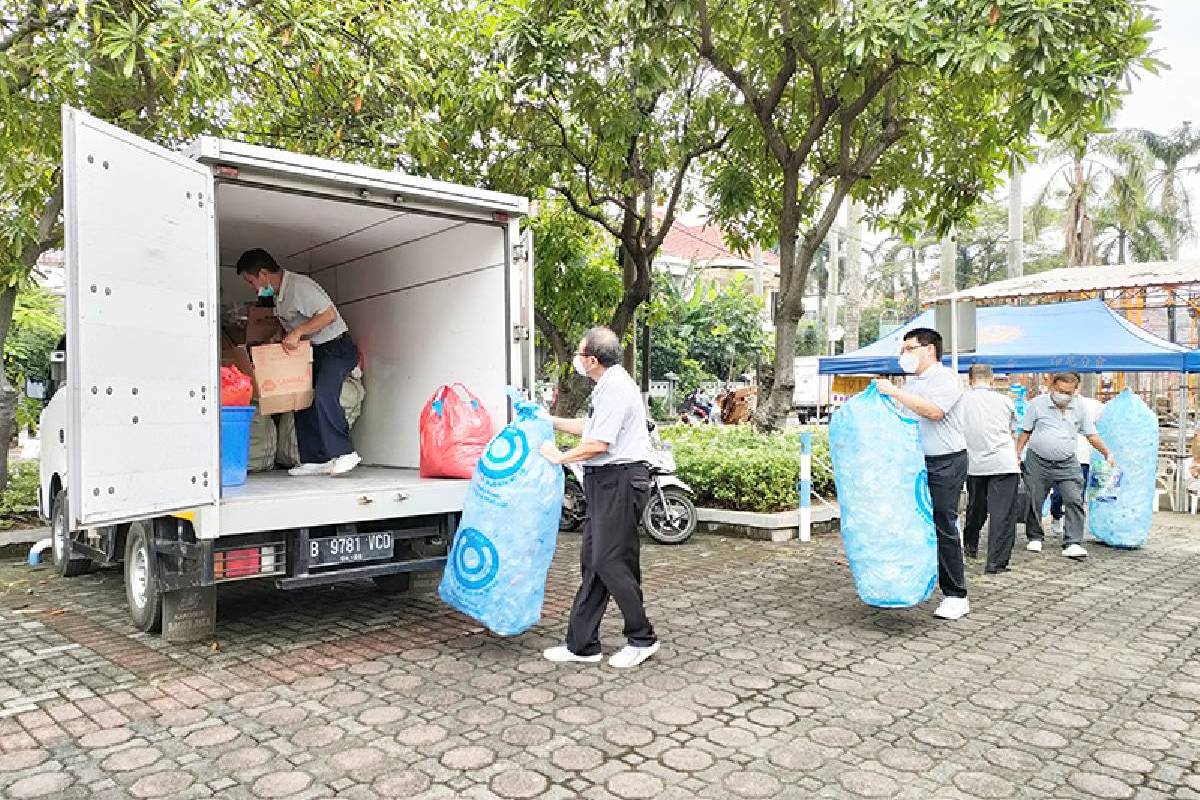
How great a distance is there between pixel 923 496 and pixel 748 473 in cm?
330

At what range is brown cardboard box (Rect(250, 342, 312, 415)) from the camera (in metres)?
5.96

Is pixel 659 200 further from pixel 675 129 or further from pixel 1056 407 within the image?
pixel 1056 407

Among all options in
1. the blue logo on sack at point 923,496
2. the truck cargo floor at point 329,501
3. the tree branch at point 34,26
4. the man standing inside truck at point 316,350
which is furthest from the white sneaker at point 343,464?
the tree branch at point 34,26

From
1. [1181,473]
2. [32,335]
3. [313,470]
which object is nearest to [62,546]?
[313,470]

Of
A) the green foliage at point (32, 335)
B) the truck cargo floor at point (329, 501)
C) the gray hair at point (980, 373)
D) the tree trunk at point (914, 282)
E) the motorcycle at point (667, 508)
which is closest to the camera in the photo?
the truck cargo floor at point (329, 501)

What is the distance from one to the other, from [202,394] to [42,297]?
12528mm

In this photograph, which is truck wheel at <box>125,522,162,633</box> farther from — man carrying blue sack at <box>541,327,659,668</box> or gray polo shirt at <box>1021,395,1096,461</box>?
gray polo shirt at <box>1021,395,1096,461</box>

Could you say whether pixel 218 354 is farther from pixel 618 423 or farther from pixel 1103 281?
pixel 1103 281

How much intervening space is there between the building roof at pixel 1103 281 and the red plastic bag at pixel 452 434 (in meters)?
9.95

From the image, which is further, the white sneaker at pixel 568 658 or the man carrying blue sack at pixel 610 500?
the white sneaker at pixel 568 658

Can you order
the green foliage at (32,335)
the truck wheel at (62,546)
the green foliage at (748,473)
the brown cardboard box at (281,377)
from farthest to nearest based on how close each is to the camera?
the green foliage at (32,335), the green foliage at (748,473), the truck wheel at (62,546), the brown cardboard box at (281,377)

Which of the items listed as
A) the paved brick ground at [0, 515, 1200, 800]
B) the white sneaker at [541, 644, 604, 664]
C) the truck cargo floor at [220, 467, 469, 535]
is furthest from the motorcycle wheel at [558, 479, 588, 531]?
the white sneaker at [541, 644, 604, 664]

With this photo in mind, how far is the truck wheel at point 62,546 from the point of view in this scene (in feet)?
20.6

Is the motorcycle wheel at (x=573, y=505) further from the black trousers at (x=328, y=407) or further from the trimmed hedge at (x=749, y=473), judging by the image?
the black trousers at (x=328, y=407)
